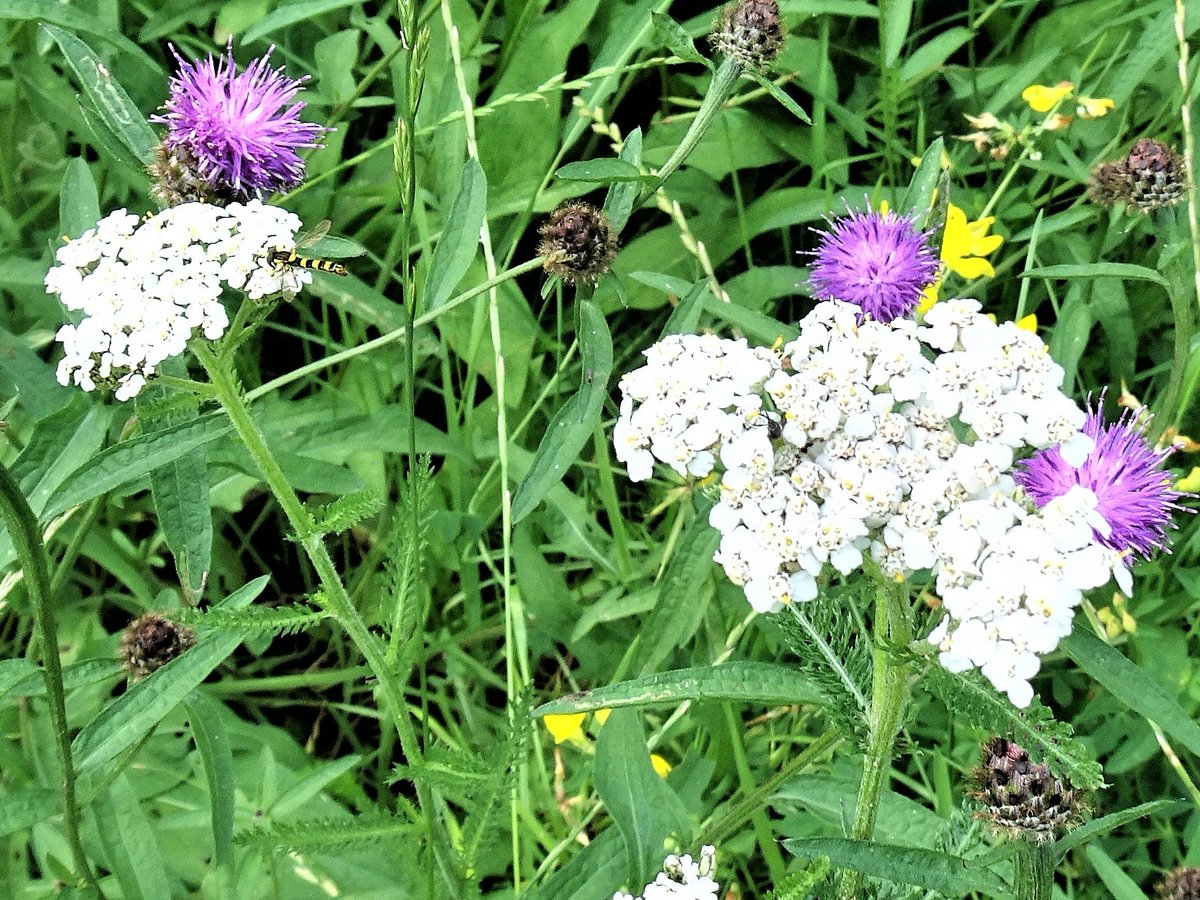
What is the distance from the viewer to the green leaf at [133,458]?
1.52 metres

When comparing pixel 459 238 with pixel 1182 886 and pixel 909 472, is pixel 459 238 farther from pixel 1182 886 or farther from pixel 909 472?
pixel 1182 886

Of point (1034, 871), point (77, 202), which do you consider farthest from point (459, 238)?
point (1034, 871)

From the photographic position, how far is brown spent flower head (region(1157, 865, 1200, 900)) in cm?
156

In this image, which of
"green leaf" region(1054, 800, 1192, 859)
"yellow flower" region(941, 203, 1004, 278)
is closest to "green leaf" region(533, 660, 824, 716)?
"green leaf" region(1054, 800, 1192, 859)

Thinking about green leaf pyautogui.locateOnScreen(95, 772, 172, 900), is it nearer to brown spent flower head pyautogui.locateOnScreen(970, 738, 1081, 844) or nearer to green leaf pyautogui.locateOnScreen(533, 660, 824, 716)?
green leaf pyautogui.locateOnScreen(533, 660, 824, 716)

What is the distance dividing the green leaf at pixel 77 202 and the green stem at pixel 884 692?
137 centimetres

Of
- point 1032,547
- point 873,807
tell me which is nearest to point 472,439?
point 873,807

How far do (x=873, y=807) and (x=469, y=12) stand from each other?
201 cm

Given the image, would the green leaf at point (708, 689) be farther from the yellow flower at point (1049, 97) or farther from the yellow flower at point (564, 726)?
the yellow flower at point (1049, 97)

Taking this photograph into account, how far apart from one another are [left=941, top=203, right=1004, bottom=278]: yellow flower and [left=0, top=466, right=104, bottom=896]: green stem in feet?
5.26

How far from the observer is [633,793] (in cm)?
161

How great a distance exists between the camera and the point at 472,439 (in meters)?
2.43

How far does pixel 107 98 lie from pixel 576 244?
778mm

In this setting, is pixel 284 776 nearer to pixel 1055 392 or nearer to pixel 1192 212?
pixel 1055 392
